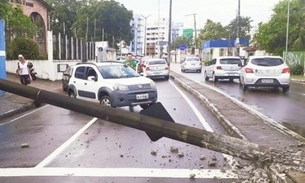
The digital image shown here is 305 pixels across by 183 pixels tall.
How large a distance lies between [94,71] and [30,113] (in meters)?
2.56

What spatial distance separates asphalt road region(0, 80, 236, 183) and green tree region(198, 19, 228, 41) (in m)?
86.9

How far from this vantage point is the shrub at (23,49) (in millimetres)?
28859

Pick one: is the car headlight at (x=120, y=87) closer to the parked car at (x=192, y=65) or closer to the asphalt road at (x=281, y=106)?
the asphalt road at (x=281, y=106)

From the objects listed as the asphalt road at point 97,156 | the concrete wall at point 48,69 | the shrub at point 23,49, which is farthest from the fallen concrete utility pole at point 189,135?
the shrub at point 23,49

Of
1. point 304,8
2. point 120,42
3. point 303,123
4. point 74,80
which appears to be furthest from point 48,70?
point 120,42

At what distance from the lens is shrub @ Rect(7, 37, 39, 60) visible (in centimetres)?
2886

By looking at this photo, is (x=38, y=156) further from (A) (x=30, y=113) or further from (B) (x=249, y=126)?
(A) (x=30, y=113)

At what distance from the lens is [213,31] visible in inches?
3846

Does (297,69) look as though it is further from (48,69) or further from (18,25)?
(18,25)

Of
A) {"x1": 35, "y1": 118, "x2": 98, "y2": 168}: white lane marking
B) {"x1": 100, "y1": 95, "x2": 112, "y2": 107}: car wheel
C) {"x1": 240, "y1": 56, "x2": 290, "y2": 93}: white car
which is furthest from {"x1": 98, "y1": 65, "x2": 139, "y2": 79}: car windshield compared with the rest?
{"x1": 240, "y1": 56, "x2": 290, "y2": 93}: white car

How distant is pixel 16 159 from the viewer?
274 inches

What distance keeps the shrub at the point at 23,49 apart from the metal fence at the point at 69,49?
2.22 metres

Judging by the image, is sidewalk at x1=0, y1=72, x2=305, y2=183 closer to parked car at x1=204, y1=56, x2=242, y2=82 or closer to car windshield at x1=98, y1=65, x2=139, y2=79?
car windshield at x1=98, y1=65, x2=139, y2=79

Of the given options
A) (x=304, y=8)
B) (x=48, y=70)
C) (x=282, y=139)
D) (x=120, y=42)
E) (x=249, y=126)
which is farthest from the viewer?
(x=120, y=42)
